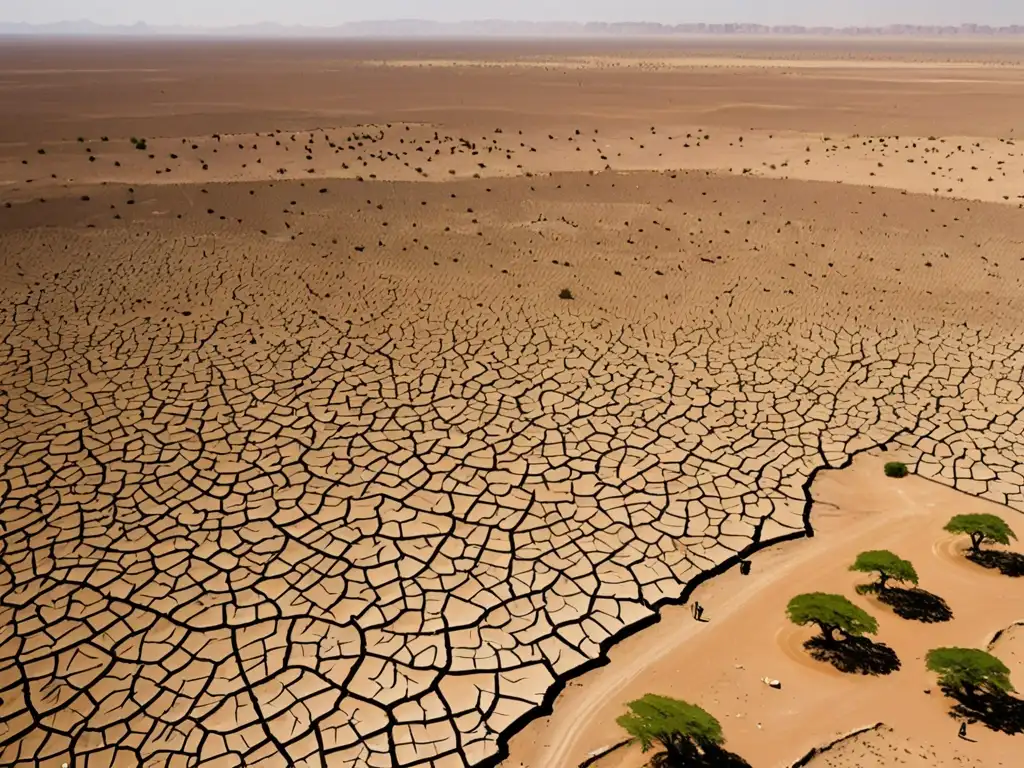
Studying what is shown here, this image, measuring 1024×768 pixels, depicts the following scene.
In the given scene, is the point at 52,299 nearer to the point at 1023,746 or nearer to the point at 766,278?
the point at 766,278

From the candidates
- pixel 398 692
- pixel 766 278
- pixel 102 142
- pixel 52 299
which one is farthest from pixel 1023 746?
pixel 102 142

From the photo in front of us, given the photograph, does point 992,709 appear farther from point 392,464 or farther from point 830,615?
point 392,464

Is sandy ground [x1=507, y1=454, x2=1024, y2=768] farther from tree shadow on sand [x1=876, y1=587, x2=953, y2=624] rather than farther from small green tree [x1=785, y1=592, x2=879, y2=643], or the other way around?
small green tree [x1=785, y1=592, x2=879, y2=643]

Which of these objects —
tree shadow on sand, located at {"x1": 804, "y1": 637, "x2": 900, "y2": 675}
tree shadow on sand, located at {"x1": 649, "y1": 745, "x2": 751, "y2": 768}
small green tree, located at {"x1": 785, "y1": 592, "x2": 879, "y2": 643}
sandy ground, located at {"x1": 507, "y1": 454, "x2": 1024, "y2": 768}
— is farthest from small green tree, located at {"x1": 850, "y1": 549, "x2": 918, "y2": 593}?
tree shadow on sand, located at {"x1": 649, "y1": 745, "x2": 751, "y2": 768}

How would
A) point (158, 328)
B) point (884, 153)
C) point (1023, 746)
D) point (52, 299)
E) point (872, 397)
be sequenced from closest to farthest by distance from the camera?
point (1023, 746) → point (872, 397) → point (158, 328) → point (52, 299) → point (884, 153)

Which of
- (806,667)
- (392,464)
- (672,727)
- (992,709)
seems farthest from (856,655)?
(392,464)

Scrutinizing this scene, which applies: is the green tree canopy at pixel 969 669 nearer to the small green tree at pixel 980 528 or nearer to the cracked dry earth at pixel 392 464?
the small green tree at pixel 980 528

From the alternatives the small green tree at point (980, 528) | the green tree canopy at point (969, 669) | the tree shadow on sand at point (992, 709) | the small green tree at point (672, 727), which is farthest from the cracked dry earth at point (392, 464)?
the tree shadow on sand at point (992, 709)
